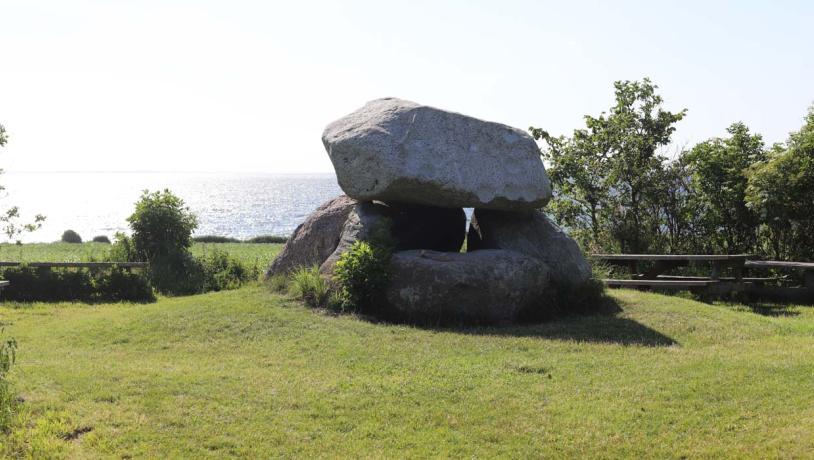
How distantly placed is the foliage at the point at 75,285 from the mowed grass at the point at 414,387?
4006 mm

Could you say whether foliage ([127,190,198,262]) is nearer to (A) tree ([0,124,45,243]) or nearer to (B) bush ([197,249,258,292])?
(B) bush ([197,249,258,292])

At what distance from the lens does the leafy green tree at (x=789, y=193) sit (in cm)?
1766

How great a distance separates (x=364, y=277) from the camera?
13898 millimetres

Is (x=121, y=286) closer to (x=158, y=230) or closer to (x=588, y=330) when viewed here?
(x=158, y=230)

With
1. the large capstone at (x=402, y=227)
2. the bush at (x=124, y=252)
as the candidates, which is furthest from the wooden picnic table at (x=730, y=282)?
the bush at (x=124, y=252)

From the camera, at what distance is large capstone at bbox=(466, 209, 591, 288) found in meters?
15.3

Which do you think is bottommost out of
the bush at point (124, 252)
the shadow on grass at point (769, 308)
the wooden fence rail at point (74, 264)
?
the shadow on grass at point (769, 308)

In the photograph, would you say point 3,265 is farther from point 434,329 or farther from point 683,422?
point 683,422

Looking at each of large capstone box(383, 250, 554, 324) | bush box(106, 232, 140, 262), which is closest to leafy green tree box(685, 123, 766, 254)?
large capstone box(383, 250, 554, 324)

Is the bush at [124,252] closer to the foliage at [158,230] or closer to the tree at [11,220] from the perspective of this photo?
the foliage at [158,230]

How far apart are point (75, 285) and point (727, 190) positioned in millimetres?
16745

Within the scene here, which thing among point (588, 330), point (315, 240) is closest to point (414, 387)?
point (588, 330)

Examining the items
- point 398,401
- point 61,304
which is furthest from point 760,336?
point 61,304

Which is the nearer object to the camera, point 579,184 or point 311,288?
point 311,288
